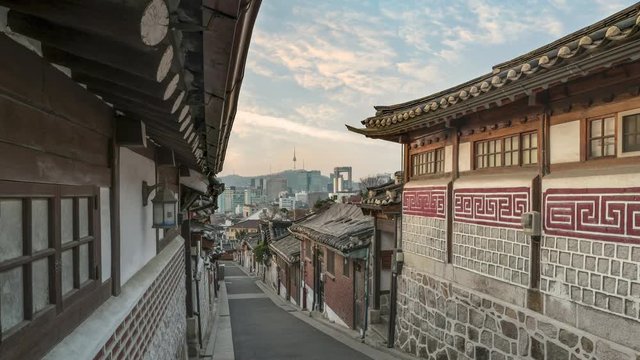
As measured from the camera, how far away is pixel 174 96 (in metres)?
2.99

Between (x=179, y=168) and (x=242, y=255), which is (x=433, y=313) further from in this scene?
(x=242, y=255)

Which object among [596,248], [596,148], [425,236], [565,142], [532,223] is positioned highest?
[565,142]

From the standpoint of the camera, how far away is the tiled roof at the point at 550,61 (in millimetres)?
4613

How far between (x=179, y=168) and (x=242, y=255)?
5697cm

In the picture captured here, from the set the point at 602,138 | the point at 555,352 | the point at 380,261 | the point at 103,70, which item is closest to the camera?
the point at 103,70

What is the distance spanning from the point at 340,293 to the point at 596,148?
13649mm

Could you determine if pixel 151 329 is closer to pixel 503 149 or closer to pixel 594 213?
pixel 594 213

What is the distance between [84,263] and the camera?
388 centimetres

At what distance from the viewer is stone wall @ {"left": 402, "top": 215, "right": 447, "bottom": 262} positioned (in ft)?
33.2

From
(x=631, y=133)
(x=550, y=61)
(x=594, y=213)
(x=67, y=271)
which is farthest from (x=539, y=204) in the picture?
(x=67, y=271)

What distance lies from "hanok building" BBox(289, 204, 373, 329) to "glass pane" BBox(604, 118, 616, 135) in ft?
31.7

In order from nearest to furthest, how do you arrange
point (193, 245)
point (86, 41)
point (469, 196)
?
1. point (86, 41)
2. point (469, 196)
3. point (193, 245)

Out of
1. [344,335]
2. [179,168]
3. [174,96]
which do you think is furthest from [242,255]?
[174,96]

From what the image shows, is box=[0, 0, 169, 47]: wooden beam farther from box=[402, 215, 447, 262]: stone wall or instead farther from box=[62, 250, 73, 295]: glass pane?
box=[402, 215, 447, 262]: stone wall
